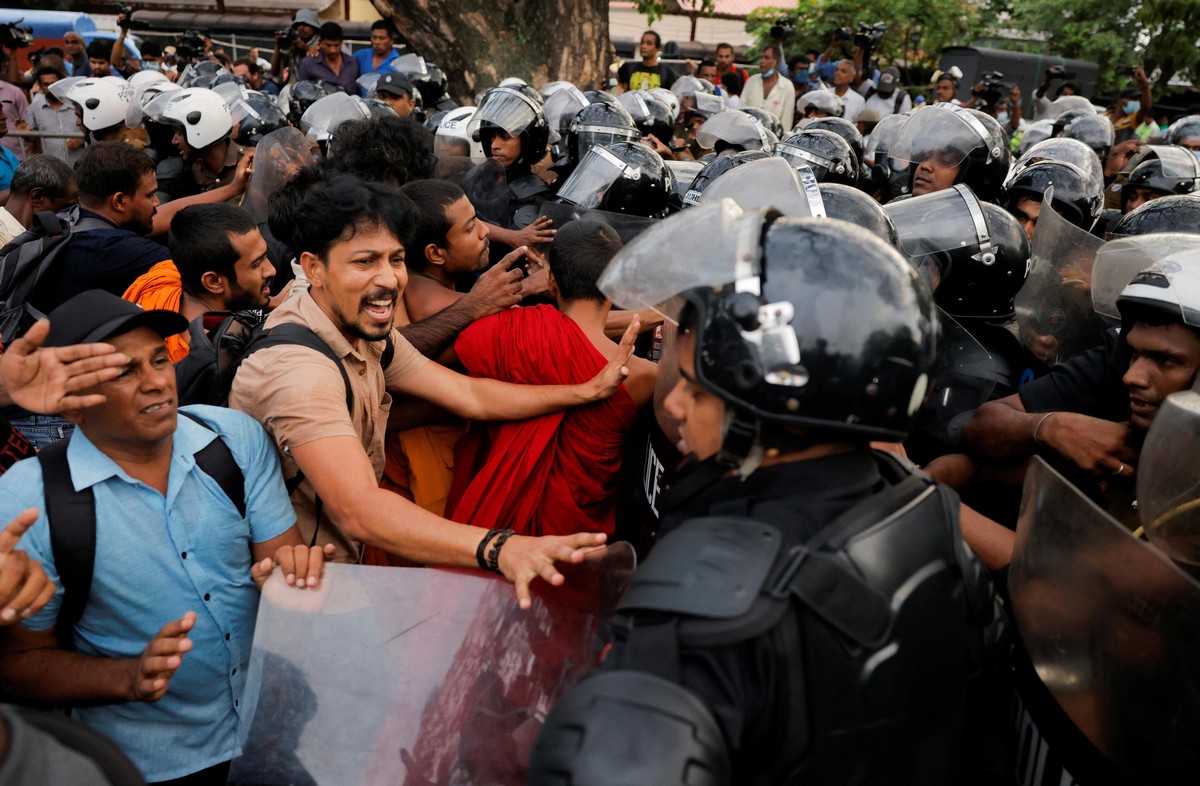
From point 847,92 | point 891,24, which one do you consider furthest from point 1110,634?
point 891,24

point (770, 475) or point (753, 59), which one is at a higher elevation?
point (770, 475)

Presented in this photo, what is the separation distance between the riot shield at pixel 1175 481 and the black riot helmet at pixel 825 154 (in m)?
4.23

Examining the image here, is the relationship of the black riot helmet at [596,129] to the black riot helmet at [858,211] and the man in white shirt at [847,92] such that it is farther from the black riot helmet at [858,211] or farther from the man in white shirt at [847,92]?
the man in white shirt at [847,92]

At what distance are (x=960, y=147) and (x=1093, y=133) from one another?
3.91 meters

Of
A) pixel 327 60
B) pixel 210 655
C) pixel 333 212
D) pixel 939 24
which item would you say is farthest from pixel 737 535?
pixel 939 24

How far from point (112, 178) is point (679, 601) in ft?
13.7

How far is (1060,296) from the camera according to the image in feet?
11.5

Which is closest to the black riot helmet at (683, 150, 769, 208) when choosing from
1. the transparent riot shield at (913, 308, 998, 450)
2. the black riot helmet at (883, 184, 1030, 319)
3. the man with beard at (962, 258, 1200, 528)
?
the black riot helmet at (883, 184, 1030, 319)

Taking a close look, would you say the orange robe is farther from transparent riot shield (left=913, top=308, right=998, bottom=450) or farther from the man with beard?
the man with beard

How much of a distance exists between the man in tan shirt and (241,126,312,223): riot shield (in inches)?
116

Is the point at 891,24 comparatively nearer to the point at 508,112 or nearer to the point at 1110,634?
the point at 508,112

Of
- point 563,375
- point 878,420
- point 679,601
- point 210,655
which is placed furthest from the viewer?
point 563,375

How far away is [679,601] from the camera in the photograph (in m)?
1.24

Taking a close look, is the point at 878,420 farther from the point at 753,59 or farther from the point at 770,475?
the point at 753,59
